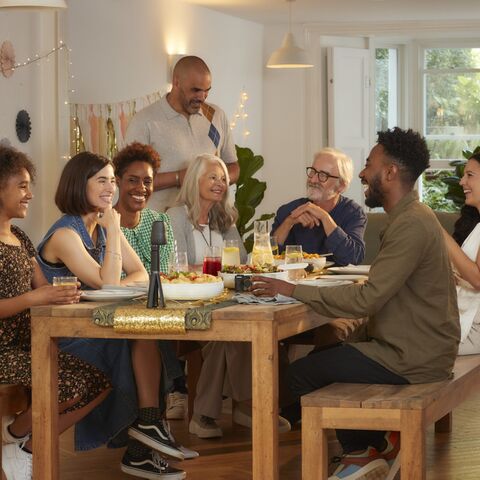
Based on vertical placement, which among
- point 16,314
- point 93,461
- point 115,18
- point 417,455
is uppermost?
point 115,18

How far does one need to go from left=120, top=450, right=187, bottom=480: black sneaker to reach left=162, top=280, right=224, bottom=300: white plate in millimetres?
768

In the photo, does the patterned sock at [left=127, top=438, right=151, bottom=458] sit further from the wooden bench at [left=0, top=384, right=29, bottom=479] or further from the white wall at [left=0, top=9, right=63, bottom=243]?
the white wall at [left=0, top=9, right=63, bottom=243]

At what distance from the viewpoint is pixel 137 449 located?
387 centimetres

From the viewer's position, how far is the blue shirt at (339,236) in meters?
4.88

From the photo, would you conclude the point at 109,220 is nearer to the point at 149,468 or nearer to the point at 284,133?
the point at 149,468

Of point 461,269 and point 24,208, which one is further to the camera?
point 461,269

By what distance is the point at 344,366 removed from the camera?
3420 mm

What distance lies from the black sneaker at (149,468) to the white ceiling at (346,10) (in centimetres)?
599

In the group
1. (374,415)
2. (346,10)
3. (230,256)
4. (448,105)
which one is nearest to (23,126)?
(230,256)

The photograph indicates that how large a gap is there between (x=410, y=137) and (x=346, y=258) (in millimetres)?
1462

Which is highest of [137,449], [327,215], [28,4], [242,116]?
[28,4]

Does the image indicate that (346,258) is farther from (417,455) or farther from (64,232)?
(417,455)

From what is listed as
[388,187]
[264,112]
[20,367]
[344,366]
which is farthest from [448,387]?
[264,112]

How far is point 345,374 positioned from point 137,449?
34.9 inches
